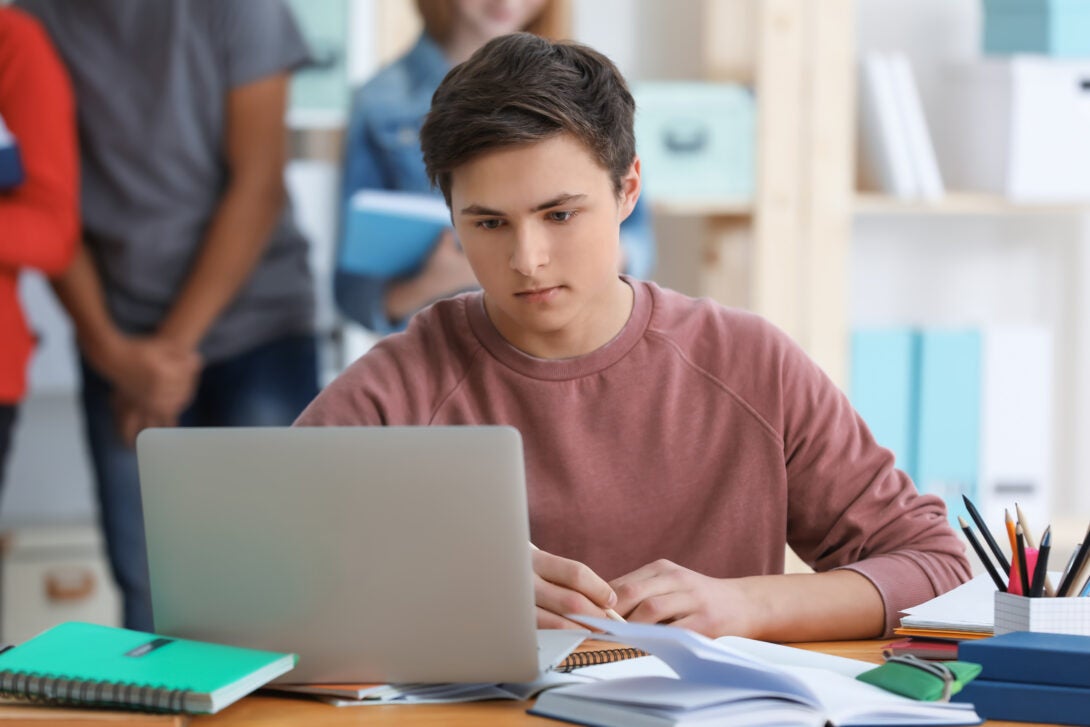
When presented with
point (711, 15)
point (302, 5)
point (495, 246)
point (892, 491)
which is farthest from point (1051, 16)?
point (495, 246)

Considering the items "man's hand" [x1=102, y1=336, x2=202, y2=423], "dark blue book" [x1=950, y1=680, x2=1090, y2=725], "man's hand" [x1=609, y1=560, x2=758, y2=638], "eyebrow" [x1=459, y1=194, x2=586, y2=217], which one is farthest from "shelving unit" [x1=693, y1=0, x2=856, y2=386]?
"dark blue book" [x1=950, y1=680, x2=1090, y2=725]

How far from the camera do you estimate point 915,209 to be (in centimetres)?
299

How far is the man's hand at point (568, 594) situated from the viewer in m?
1.19

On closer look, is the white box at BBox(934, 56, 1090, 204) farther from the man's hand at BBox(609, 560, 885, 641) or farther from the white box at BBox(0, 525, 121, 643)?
the white box at BBox(0, 525, 121, 643)

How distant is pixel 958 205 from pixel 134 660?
2.33 metres

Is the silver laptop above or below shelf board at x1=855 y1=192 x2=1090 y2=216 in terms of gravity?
below

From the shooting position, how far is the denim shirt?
2.89m

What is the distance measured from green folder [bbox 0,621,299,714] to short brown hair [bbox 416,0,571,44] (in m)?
2.05

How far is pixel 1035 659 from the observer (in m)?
1.00

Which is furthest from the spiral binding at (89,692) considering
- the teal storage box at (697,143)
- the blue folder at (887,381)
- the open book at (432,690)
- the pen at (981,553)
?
the blue folder at (887,381)

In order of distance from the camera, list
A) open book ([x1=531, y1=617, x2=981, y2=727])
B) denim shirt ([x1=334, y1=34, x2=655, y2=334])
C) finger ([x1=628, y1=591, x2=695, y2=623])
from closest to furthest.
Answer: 1. open book ([x1=531, y1=617, x2=981, y2=727])
2. finger ([x1=628, y1=591, x2=695, y2=623])
3. denim shirt ([x1=334, y1=34, x2=655, y2=334])

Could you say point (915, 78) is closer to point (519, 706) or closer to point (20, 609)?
point (20, 609)

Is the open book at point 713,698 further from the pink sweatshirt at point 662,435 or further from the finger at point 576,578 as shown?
the pink sweatshirt at point 662,435

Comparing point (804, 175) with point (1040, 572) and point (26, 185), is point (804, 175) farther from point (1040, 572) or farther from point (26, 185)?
point (1040, 572)
